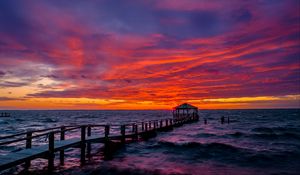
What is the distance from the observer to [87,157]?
17.0m

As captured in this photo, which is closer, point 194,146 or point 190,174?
point 190,174

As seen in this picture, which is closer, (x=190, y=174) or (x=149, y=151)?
(x=190, y=174)

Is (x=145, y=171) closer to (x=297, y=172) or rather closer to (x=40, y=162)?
(x=40, y=162)

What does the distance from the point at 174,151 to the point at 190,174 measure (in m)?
7.09

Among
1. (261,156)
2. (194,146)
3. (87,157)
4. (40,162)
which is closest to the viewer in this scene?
(40,162)

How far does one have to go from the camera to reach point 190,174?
13258 millimetres

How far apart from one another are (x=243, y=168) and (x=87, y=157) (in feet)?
31.4

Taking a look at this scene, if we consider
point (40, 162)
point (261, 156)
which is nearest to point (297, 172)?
point (261, 156)

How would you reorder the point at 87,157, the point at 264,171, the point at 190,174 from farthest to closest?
1. the point at 87,157
2. the point at 264,171
3. the point at 190,174

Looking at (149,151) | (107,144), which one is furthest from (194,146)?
(107,144)

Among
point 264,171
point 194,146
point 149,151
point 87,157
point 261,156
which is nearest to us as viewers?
point 264,171

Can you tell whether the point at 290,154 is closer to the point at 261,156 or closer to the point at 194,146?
the point at 261,156

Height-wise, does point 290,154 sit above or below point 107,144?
below

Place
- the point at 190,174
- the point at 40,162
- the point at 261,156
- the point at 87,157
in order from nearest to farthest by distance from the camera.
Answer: the point at 190,174 < the point at 40,162 < the point at 87,157 < the point at 261,156
